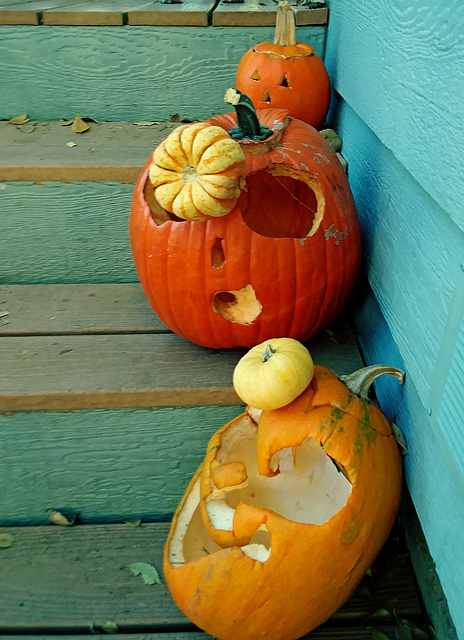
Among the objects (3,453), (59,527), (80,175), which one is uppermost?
(80,175)

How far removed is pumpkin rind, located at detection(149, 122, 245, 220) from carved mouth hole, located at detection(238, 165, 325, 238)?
0.70 feet

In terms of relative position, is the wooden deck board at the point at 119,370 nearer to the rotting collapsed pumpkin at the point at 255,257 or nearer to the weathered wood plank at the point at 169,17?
the rotting collapsed pumpkin at the point at 255,257

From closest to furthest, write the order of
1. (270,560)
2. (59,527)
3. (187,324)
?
(270,560) < (187,324) < (59,527)

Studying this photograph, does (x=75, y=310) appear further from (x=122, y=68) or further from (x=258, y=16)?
(x=258, y=16)

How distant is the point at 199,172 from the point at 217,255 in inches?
6.9

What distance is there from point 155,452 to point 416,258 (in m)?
0.73

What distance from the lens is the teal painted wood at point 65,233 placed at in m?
1.48

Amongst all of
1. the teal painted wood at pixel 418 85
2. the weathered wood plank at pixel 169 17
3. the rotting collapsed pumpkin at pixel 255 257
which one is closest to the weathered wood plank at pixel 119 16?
the weathered wood plank at pixel 169 17

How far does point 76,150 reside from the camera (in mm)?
1566

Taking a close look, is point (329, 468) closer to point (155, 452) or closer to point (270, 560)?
point (270, 560)

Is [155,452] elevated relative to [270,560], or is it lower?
lower

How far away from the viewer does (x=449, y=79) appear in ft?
2.42

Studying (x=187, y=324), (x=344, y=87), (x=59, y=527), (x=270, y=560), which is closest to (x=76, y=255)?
(x=187, y=324)

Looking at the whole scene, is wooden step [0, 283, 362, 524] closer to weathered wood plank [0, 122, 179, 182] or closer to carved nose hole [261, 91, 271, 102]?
weathered wood plank [0, 122, 179, 182]
